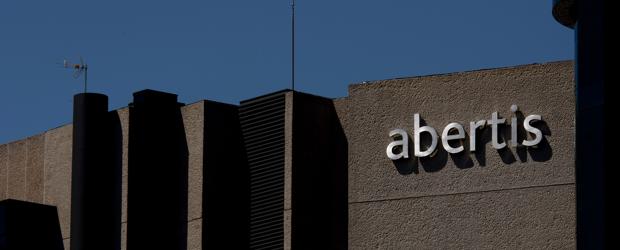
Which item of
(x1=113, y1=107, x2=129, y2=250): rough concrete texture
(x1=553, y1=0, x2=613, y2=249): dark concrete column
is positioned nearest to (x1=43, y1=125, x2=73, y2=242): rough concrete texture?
(x1=113, y1=107, x2=129, y2=250): rough concrete texture

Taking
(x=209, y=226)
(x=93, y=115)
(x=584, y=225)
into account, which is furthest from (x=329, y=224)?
(x=584, y=225)

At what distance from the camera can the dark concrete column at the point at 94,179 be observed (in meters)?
50.8

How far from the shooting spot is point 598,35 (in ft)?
138

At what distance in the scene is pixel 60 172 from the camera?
52.1 meters

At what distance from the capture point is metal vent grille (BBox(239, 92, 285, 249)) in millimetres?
48938

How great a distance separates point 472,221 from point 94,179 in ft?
29.8

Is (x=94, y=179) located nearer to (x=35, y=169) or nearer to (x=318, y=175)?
(x=35, y=169)

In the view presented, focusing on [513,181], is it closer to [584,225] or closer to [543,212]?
[543,212]

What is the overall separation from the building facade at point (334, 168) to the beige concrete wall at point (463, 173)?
0.03 metres

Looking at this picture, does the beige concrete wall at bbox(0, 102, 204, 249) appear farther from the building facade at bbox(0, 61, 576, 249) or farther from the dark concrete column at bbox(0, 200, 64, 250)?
the dark concrete column at bbox(0, 200, 64, 250)

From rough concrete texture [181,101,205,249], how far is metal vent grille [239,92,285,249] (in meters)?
1.03

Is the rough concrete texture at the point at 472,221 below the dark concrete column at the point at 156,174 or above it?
below

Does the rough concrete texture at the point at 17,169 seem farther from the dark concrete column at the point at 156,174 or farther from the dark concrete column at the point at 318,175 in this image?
the dark concrete column at the point at 318,175

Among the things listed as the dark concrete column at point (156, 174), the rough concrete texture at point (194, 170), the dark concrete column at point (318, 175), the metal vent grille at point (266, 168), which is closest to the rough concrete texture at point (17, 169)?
the dark concrete column at point (156, 174)
